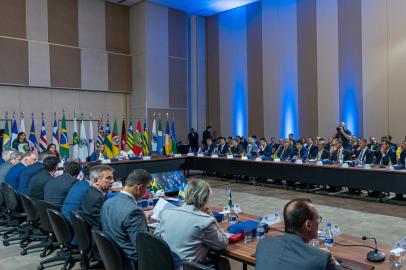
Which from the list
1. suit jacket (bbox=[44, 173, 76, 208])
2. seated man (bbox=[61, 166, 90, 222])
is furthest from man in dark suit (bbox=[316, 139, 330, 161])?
seated man (bbox=[61, 166, 90, 222])

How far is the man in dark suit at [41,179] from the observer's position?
4.30 metres

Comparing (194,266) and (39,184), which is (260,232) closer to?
(194,266)

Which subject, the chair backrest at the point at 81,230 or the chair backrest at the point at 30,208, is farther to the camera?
the chair backrest at the point at 30,208

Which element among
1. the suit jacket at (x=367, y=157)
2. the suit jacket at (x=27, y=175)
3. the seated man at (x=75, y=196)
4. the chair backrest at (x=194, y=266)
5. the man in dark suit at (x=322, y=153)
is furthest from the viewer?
the man in dark suit at (x=322, y=153)

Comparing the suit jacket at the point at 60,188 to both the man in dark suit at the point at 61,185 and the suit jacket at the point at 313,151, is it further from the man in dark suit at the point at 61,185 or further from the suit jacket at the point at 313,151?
the suit jacket at the point at 313,151

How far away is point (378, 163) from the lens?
7.66 meters

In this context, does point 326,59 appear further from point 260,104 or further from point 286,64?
point 260,104

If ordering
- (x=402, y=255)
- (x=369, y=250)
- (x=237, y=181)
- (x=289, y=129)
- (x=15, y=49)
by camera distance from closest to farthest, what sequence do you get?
(x=402, y=255)
(x=369, y=250)
(x=237, y=181)
(x=15, y=49)
(x=289, y=129)

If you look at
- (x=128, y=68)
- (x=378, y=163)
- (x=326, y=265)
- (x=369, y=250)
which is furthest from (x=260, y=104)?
(x=326, y=265)

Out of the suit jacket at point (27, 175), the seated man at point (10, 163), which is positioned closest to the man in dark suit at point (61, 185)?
the suit jacket at point (27, 175)

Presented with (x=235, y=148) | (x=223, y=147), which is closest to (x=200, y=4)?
(x=223, y=147)

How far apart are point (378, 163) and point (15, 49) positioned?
10289 mm

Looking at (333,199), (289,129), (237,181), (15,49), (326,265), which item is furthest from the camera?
(289,129)

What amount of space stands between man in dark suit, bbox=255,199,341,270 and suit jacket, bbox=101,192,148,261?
42.8 inches
